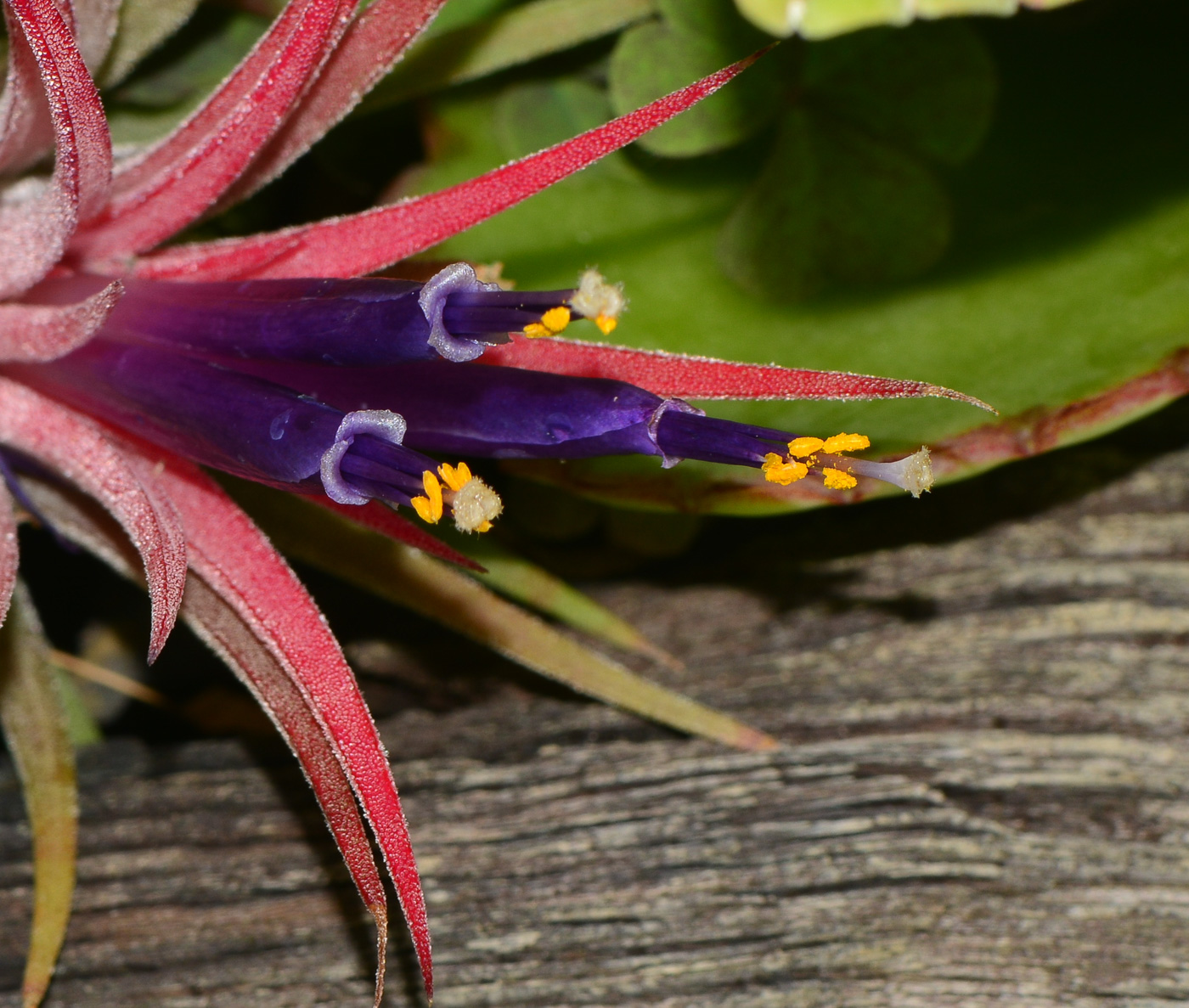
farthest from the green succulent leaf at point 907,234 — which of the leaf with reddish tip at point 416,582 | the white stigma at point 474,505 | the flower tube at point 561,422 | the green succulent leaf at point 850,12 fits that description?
the green succulent leaf at point 850,12

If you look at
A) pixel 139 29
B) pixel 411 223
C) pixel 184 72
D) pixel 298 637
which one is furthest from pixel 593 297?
pixel 184 72

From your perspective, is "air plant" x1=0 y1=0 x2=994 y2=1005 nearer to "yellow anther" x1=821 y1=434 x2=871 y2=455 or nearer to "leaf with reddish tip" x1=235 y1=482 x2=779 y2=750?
"yellow anther" x1=821 y1=434 x2=871 y2=455

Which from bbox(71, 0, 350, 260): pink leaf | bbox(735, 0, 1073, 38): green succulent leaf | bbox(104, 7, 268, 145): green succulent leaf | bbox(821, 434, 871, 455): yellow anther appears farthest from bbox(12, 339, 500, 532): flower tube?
bbox(104, 7, 268, 145): green succulent leaf

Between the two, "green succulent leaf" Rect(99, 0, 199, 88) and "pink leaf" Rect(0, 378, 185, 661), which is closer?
"pink leaf" Rect(0, 378, 185, 661)

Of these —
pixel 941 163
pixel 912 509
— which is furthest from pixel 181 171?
pixel 912 509

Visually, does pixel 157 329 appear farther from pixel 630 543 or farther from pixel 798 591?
pixel 798 591

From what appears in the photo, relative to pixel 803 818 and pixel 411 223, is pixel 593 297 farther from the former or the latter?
pixel 803 818

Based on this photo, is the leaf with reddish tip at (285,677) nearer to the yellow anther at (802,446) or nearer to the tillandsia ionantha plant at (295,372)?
the tillandsia ionantha plant at (295,372)
